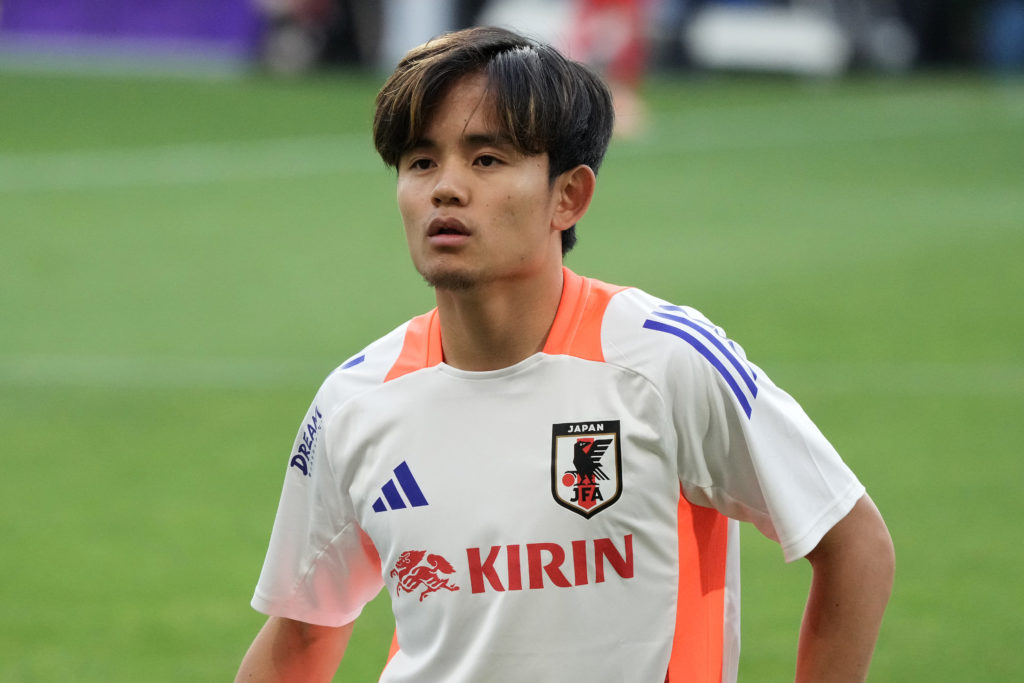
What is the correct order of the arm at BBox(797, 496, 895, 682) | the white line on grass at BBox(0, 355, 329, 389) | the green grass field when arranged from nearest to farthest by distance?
1. the arm at BBox(797, 496, 895, 682)
2. the green grass field
3. the white line on grass at BBox(0, 355, 329, 389)

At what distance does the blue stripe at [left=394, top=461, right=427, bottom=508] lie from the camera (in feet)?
9.34

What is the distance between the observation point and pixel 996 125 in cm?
2052

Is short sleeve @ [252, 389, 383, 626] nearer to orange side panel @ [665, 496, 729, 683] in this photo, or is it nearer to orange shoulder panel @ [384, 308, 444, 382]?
orange shoulder panel @ [384, 308, 444, 382]

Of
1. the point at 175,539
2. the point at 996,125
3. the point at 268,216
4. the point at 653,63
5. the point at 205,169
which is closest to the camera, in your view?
the point at 175,539

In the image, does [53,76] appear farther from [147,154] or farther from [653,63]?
[653,63]

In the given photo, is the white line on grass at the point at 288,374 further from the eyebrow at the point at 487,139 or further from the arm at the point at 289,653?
the eyebrow at the point at 487,139

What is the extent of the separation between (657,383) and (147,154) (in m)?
15.5

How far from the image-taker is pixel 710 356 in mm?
2742

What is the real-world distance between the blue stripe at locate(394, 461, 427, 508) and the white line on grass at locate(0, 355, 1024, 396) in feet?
21.2

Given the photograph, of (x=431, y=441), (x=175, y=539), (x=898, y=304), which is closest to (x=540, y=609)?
(x=431, y=441)

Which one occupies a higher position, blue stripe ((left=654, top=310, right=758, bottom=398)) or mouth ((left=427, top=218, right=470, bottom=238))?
mouth ((left=427, top=218, right=470, bottom=238))

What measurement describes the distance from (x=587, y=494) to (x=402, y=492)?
33 centimetres

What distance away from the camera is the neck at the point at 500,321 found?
9.42 ft

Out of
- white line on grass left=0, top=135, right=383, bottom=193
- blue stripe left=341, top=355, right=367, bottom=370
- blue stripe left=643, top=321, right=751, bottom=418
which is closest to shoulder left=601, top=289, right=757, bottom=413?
blue stripe left=643, top=321, right=751, bottom=418
